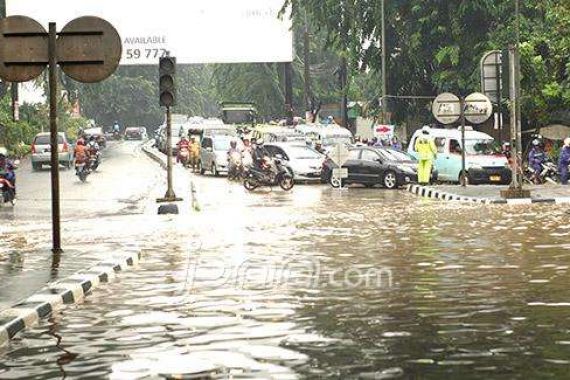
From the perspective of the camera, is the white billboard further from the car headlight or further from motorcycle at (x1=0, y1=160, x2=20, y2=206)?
motorcycle at (x1=0, y1=160, x2=20, y2=206)

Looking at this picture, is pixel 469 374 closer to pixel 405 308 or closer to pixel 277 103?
pixel 405 308

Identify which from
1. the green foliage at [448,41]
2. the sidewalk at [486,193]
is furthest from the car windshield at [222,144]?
the sidewalk at [486,193]

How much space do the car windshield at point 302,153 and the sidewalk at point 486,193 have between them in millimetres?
7229

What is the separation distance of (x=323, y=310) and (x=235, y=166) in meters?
35.6

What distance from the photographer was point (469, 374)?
8.05 meters

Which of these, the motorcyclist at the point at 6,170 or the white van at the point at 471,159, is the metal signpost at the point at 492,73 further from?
the motorcyclist at the point at 6,170

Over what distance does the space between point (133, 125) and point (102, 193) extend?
305 ft

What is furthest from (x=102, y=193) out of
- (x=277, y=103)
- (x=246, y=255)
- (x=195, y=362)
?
(x=277, y=103)

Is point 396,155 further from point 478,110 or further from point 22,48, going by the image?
point 22,48

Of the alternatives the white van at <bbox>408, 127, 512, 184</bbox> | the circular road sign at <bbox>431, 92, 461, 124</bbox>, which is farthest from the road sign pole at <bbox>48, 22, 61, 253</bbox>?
the white van at <bbox>408, 127, 512, 184</bbox>

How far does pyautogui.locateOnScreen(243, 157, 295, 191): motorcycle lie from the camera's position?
39312 mm

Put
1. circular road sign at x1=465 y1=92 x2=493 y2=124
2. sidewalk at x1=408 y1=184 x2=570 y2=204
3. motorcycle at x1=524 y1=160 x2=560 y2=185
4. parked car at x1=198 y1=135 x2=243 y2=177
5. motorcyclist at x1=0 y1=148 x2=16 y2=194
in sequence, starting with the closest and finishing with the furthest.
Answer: sidewalk at x1=408 y1=184 x2=570 y2=204
motorcyclist at x1=0 y1=148 x2=16 y2=194
circular road sign at x1=465 y1=92 x2=493 y2=124
motorcycle at x1=524 y1=160 x2=560 y2=185
parked car at x1=198 y1=135 x2=243 y2=177

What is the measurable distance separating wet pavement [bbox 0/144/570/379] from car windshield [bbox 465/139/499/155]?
58.0ft

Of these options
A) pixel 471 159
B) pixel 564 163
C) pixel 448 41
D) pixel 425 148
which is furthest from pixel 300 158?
pixel 564 163
